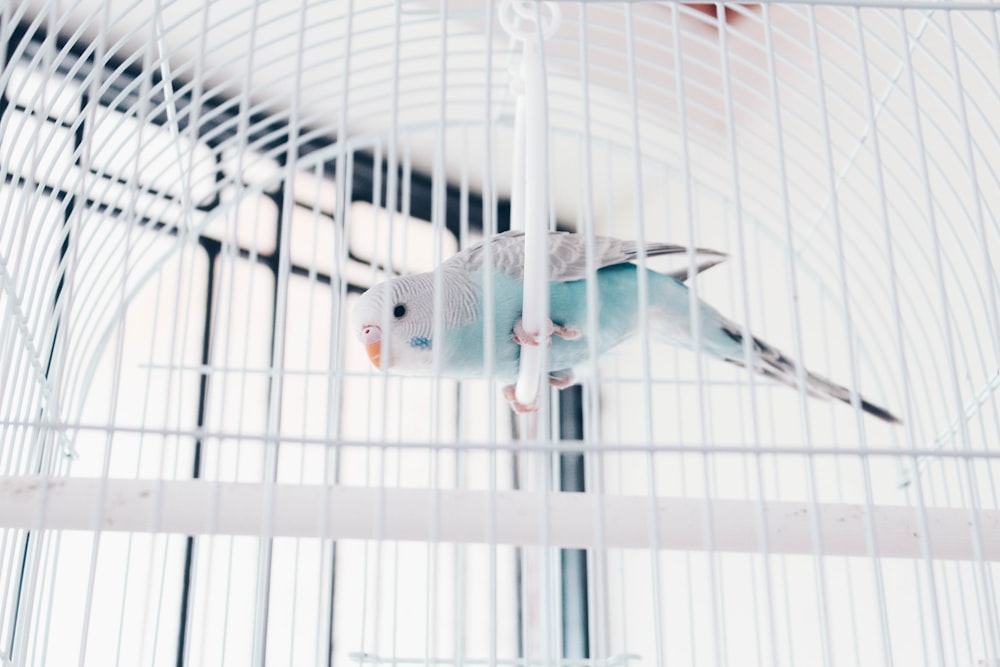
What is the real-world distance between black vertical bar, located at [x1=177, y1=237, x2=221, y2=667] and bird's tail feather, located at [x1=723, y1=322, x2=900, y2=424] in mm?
994

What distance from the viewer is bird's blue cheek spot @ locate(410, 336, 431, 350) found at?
4.51 ft

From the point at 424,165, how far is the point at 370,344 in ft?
5.73

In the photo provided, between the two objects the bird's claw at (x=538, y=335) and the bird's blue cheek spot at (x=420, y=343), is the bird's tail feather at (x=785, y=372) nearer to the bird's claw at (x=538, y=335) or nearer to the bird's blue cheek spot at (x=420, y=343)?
the bird's claw at (x=538, y=335)

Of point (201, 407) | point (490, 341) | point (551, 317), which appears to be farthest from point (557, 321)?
point (201, 407)

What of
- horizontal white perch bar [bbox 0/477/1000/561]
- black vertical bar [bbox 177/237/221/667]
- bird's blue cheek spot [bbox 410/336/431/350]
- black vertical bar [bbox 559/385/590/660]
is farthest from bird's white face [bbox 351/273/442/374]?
black vertical bar [bbox 559/385/590/660]

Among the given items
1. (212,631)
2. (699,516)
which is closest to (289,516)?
(699,516)

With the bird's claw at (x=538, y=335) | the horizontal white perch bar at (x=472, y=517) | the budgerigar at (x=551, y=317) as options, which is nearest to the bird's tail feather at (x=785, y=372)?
the budgerigar at (x=551, y=317)

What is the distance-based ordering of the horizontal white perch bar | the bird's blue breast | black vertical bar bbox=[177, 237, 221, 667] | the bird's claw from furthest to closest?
black vertical bar bbox=[177, 237, 221, 667]
the bird's blue breast
the bird's claw
the horizontal white perch bar

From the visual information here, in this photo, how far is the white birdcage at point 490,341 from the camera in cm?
98

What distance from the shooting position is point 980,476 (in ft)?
5.47

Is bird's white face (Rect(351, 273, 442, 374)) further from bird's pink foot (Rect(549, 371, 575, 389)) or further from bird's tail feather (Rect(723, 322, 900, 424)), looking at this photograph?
bird's tail feather (Rect(723, 322, 900, 424))

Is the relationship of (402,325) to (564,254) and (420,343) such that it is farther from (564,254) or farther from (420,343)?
(564,254)

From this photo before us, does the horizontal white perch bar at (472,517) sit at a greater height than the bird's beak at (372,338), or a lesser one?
lesser

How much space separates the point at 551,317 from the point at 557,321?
1cm
